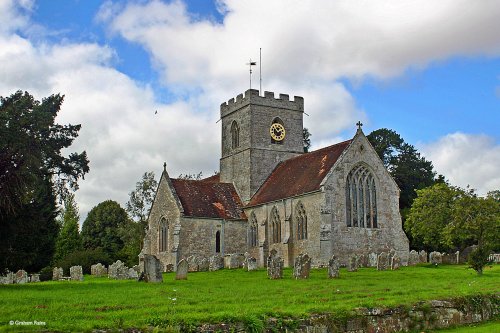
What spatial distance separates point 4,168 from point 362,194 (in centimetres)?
2455

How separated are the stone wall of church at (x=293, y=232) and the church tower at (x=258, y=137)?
14.5 ft

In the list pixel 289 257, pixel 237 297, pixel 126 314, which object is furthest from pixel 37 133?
pixel 289 257

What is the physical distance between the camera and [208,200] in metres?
46.5

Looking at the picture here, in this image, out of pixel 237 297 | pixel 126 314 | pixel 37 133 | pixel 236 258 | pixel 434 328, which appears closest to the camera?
pixel 126 314

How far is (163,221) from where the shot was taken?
4684 centimetres

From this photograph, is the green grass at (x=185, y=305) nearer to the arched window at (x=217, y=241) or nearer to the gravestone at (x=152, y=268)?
the gravestone at (x=152, y=268)

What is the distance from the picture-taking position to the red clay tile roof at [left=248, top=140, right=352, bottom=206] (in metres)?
40.3

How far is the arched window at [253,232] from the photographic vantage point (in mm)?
45166

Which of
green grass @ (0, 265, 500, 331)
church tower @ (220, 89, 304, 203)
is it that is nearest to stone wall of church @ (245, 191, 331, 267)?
church tower @ (220, 89, 304, 203)

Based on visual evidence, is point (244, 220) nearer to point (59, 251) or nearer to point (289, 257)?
point (289, 257)

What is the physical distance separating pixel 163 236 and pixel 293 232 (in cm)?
1141

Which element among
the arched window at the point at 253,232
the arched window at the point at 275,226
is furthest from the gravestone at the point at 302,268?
the arched window at the point at 253,232

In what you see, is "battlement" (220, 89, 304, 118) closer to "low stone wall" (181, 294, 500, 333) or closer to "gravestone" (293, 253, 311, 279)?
"gravestone" (293, 253, 311, 279)

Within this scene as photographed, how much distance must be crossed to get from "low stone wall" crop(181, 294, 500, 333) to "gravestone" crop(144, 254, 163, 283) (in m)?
12.9
